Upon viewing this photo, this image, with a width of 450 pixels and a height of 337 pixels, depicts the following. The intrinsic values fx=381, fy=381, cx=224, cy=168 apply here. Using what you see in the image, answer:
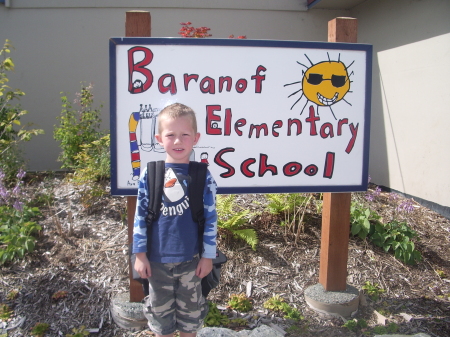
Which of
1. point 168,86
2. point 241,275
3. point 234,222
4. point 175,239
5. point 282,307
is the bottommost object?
point 282,307

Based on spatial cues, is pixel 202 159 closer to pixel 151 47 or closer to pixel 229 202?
pixel 151 47

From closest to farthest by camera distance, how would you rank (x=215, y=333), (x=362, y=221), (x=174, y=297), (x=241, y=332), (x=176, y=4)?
(x=174, y=297) → (x=215, y=333) → (x=241, y=332) → (x=362, y=221) → (x=176, y=4)

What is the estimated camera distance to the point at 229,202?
3961mm

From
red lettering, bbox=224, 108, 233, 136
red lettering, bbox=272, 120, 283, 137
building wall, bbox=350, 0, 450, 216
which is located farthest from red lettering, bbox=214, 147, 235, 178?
building wall, bbox=350, 0, 450, 216

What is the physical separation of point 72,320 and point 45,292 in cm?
43

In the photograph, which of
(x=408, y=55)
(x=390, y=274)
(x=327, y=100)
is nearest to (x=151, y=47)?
(x=327, y=100)

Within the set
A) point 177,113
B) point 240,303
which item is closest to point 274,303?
point 240,303

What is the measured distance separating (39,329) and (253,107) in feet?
7.58

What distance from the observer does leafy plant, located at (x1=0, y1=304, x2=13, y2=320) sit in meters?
2.99

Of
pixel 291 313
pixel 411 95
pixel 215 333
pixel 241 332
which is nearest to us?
pixel 215 333

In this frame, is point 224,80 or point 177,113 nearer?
point 177,113

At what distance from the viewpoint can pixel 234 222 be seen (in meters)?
3.69

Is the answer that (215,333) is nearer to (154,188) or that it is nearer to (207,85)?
(154,188)

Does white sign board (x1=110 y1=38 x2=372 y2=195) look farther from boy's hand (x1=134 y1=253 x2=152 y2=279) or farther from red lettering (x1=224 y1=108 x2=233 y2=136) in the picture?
boy's hand (x1=134 y1=253 x2=152 y2=279)
